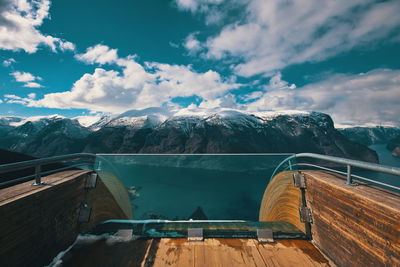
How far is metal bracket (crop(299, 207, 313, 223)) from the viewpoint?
7.43ft

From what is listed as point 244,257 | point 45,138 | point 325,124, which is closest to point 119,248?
point 244,257

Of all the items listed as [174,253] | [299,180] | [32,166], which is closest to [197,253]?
[174,253]

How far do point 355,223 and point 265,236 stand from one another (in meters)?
0.96

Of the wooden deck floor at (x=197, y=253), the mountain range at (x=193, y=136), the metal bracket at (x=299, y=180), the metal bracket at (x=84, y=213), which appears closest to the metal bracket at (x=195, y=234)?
the wooden deck floor at (x=197, y=253)

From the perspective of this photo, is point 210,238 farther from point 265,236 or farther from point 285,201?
point 285,201

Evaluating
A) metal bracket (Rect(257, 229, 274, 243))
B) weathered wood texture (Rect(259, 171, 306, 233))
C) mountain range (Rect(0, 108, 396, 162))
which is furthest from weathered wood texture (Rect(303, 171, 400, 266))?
mountain range (Rect(0, 108, 396, 162))

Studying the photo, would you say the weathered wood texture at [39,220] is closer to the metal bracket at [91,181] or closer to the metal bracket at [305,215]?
the metal bracket at [91,181]

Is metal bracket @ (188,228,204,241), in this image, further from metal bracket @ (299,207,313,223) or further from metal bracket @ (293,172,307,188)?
metal bracket @ (293,172,307,188)

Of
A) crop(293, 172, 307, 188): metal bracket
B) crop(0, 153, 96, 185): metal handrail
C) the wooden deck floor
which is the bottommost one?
the wooden deck floor

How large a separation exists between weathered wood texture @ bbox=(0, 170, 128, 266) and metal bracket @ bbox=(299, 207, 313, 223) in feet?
9.31

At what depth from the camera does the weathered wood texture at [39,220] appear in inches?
52.3

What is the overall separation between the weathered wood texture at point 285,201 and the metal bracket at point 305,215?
0.36 ft

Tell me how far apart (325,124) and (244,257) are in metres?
218

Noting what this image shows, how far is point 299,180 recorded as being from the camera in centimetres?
250
